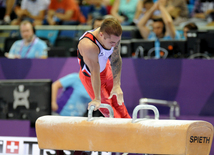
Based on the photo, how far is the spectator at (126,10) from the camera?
751cm

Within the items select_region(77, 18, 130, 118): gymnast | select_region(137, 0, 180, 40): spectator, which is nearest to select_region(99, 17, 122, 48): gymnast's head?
select_region(77, 18, 130, 118): gymnast

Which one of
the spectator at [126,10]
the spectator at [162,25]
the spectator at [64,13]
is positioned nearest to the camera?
the spectator at [162,25]

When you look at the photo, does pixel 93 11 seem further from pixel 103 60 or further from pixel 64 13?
pixel 103 60

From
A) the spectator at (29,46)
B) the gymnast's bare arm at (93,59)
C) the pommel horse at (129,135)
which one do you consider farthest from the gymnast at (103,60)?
the spectator at (29,46)

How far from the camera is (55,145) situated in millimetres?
2738

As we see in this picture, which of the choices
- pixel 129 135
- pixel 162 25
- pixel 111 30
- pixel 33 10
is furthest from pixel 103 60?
pixel 33 10

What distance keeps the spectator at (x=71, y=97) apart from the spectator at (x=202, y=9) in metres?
3.63

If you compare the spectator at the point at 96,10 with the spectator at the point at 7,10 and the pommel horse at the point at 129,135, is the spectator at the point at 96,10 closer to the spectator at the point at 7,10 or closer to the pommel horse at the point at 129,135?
the spectator at the point at 7,10

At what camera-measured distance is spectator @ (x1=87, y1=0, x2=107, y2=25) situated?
7.94 m

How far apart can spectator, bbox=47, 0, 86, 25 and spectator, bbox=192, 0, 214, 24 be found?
8.74ft

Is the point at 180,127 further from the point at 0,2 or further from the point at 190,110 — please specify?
the point at 0,2

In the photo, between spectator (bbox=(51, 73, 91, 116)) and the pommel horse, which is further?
spectator (bbox=(51, 73, 91, 116))

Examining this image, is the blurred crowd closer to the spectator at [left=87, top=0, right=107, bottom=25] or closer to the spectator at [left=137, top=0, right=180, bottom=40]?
the spectator at [left=87, top=0, right=107, bottom=25]

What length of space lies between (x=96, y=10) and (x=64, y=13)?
2.59ft
